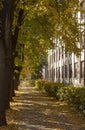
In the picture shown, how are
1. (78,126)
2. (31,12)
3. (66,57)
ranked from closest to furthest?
(78,126) < (31,12) < (66,57)

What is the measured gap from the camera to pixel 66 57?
53.2 m

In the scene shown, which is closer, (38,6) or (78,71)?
(38,6)

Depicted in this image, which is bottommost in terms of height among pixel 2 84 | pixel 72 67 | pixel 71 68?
pixel 71 68

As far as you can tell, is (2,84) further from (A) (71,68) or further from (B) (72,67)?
(A) (71,68)

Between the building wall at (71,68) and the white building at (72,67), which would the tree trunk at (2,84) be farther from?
the building wall at (71,68)

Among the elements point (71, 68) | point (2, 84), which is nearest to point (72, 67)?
point (71, 68)

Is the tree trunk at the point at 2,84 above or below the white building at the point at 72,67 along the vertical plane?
above

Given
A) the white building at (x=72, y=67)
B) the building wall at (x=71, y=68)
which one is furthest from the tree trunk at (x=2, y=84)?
the building wall at (x=71, y=68)

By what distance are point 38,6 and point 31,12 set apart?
8.88ft

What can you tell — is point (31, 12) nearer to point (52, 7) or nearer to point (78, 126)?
point (52, 7)

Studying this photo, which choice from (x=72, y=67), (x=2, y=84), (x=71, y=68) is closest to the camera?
(x=2, y=84)

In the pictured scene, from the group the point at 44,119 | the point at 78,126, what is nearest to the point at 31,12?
the point at 44,119

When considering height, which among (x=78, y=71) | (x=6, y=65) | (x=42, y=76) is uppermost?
(x=6, y=65)

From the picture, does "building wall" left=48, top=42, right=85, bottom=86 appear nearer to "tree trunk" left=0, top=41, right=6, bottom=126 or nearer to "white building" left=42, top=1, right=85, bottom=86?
"white building" left=42, top=1, right=85, bottom=86
